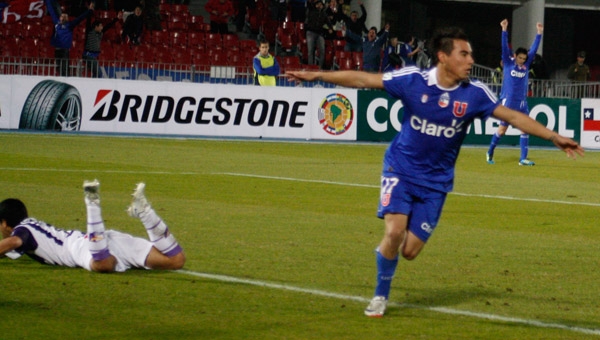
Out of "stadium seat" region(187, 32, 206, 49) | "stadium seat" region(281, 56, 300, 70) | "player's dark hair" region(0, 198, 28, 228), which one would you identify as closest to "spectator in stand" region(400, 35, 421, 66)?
"stadium seat" region(281, 56, 300, 70)

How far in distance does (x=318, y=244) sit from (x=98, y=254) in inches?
111

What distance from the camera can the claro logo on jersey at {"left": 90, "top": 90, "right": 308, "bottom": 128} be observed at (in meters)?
26.8

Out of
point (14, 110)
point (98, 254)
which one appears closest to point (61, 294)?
point (98, 254)

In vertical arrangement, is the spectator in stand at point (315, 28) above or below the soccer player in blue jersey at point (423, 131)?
above

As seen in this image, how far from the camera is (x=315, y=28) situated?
32.5 metres

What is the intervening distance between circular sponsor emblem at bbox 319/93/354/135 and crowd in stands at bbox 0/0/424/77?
245 cm

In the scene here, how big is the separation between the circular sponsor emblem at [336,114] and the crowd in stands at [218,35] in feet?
8.03

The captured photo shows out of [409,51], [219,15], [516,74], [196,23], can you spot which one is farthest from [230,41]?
[516,74]

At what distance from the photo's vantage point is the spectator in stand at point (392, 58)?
106 ft

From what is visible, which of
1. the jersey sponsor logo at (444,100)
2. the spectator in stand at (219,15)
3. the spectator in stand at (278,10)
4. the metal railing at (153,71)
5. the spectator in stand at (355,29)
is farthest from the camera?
the spectator in stand at (278,10)

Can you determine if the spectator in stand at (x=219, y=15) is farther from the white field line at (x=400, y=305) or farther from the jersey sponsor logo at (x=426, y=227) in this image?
the jersey sponsor logo at (x=426, y=227)

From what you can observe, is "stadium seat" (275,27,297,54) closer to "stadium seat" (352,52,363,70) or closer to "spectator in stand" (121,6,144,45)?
"stadium seat" (352,52,363,70)

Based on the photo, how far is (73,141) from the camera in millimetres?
24312

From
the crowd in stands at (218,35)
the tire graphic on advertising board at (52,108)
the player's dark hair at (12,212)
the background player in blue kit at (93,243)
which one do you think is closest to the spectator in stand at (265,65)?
the crowd in stands at (218,35)
